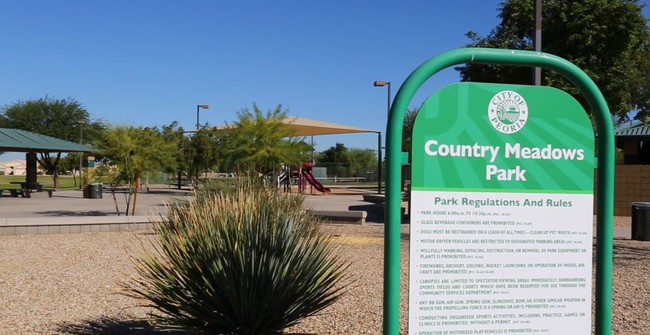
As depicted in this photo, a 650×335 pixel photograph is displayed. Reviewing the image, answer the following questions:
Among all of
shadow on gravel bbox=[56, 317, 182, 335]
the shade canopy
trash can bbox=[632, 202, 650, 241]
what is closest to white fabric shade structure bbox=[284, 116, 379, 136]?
the shade canopy

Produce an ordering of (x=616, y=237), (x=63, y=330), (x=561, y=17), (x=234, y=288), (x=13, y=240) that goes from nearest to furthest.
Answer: (x=234, y=288), (x=63, y=330), (x=13, y=240), (x=616, y=237), (x=561, y=17)

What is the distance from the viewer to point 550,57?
155 inches

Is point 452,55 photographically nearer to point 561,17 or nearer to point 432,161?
point 432,161

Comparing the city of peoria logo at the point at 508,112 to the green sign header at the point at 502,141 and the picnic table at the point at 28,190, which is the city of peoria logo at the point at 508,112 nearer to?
the green sign header at the point at 502,141

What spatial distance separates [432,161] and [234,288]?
2.17 metres

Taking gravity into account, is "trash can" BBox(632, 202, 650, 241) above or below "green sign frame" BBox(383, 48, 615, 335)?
below

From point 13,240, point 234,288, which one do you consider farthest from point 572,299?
point 13,240

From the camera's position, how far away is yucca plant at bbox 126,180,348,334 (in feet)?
16.9

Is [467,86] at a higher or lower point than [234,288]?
higher

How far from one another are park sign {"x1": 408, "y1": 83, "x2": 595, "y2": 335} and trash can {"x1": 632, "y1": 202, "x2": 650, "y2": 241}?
12.5 metres

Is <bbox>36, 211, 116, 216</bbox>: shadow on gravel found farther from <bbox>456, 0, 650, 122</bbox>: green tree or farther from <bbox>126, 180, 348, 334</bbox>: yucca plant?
<bbox>126, 180, 348, 334</bbox>: yucca plant

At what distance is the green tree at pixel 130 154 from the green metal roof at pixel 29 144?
12653mm

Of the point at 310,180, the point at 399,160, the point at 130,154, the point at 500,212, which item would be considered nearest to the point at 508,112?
the point at 500,212

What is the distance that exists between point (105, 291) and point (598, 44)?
61.5ft
